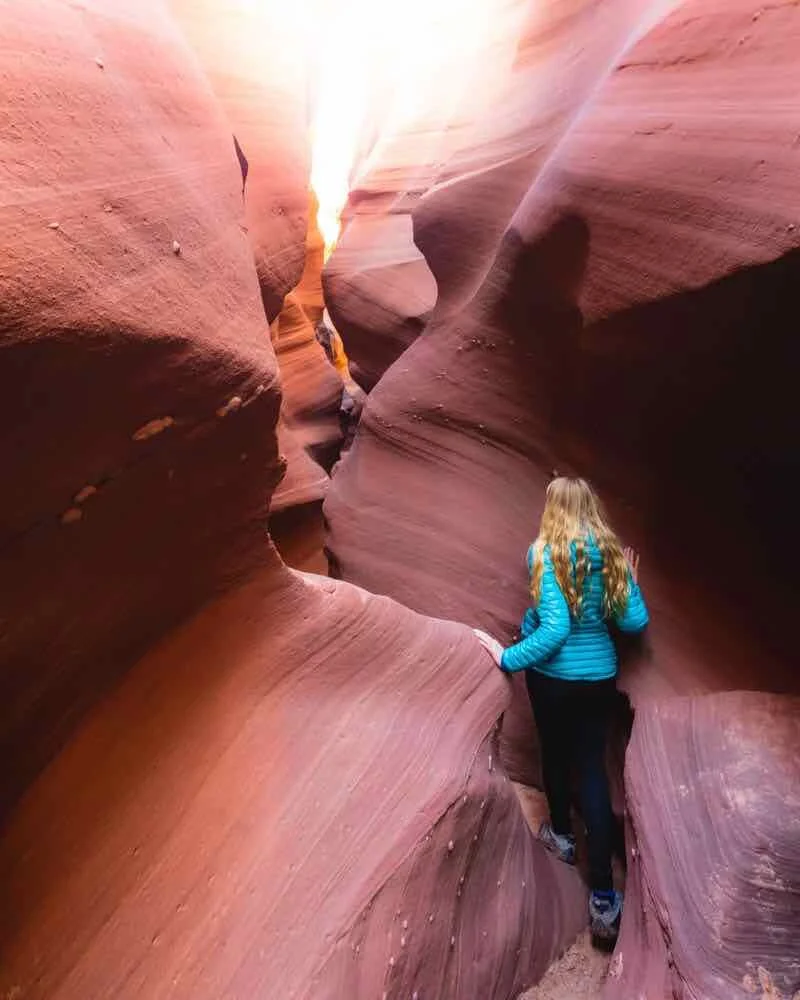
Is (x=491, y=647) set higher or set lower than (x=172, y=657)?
lower

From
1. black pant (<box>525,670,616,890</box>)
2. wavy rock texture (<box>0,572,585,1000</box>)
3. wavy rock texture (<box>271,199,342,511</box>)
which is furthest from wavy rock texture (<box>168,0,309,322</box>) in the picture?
black pant (<box>525,670,616,890</box>)

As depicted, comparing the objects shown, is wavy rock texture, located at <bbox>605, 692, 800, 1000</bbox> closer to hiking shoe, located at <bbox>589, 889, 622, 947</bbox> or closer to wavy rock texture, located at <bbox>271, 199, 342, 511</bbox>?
hiking shoe, located at <bbox>589, 889, 622, 947</bbox>

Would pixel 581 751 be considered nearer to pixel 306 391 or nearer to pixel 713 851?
pixel 713 851

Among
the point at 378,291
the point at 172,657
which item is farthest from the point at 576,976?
the point at 378,291

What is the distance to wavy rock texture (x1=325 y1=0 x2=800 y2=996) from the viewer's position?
2059mm

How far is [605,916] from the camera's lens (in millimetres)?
2322

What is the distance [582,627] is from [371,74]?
16.4ft

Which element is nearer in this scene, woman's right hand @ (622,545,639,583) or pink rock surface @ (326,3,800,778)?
pink rock surface @ (326,3,800,778)

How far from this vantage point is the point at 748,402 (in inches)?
88.0

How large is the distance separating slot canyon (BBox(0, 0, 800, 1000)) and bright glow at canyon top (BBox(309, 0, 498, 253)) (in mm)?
1703

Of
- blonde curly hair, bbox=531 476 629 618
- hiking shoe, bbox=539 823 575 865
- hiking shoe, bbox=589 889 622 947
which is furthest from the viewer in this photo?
hiking shoe, bbox=539 823 575 865

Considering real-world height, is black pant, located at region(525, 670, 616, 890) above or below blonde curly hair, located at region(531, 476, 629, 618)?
below

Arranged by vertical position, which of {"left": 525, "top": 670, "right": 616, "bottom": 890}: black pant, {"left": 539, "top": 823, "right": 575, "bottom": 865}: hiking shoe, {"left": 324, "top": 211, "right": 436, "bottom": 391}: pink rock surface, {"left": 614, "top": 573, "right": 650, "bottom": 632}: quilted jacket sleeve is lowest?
{"left": 539, "top": 823, "right": 575, "bottom": 865}: hiking shoe

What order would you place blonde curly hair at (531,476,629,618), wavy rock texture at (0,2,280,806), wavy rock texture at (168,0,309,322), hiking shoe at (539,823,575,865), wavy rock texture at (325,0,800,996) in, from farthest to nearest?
wavy rock texture at (168,0,309,322), hiking shoe at (539,823,575,865), blonde curly hair at (531,476,629,618), wavy rock texture at (325,0,800,996), wavy rock texture at (0,2,280,806)
